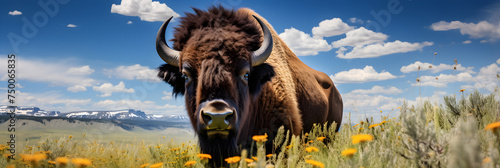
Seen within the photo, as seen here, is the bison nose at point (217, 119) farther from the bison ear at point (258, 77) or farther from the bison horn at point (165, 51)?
the bison horn at point (165, 51)

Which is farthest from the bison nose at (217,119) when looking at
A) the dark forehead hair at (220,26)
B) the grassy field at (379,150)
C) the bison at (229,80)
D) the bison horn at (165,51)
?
the bison horn at (165,51)

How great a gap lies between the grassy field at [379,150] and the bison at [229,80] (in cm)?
44

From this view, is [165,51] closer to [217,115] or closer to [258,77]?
[258,77]

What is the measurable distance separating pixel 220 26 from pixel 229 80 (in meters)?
1.12

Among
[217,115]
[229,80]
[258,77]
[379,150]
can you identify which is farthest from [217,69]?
[379,150]

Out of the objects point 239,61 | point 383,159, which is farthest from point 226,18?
point 383,159

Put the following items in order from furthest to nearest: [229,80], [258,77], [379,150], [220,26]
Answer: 1. [258,77]
2. [220,26]
3. [229,80]
4. [379,150]

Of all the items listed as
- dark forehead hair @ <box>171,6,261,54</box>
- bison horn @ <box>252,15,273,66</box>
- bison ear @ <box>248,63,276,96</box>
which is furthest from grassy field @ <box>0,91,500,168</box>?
dark forehead hair @ <box>171,6,261,54</box>

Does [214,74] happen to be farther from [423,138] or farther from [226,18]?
[423,138]

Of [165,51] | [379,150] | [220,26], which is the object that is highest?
[220,26]

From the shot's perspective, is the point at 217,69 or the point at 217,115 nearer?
the point at 217,115

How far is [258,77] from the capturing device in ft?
14.6

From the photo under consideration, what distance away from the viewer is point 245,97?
4.06 metres

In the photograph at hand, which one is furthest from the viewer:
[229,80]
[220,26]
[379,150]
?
[220,26]
